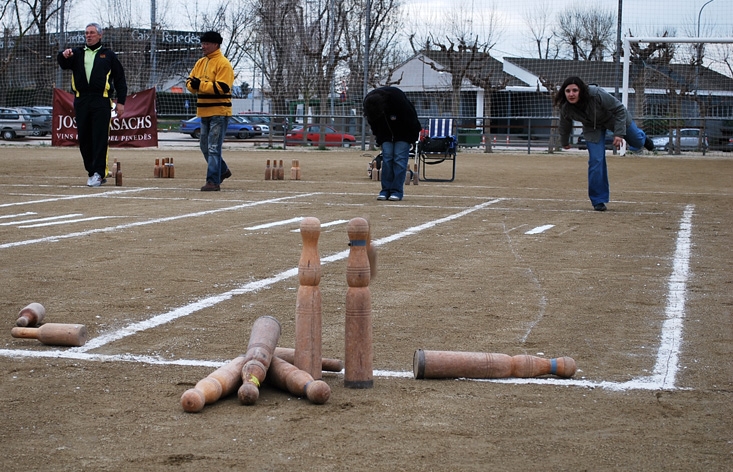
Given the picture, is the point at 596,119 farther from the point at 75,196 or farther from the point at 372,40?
the point at 372,40

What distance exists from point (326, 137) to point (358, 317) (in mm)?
34755

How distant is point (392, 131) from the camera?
1409 cm

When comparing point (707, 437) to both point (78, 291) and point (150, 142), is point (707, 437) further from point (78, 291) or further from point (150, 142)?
point (150, 142)

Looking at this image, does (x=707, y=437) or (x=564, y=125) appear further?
(x=564, y=125)

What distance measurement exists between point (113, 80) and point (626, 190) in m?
8.37

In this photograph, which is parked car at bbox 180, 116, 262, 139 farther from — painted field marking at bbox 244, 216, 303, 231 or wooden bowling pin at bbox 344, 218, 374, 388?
wooden bowling pin at bbox 344, 218, 374, 388

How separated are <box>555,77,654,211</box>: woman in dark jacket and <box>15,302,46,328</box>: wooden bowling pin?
8.65 metres

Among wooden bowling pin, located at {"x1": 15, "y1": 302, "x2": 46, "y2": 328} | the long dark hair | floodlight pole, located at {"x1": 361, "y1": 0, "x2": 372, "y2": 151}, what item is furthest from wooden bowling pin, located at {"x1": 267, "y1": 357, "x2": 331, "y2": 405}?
floodlight pole, located at {"x1": 361, "y1": 0, "x2": 372, "y2": 151}

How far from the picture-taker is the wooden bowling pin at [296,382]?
3968 millimetres

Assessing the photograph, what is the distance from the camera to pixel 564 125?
1330cm

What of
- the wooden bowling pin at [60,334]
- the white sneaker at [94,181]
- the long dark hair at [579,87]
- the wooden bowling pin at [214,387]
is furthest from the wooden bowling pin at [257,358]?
the white sneaker at [94,181]

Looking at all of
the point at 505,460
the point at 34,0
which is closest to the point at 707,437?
the point at 505,460

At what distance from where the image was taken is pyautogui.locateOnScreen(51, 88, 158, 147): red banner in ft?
79.8

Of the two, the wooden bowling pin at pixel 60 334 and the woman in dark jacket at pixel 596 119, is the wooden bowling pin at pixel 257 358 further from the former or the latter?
the woman in dark jacket at pixel 596 119
